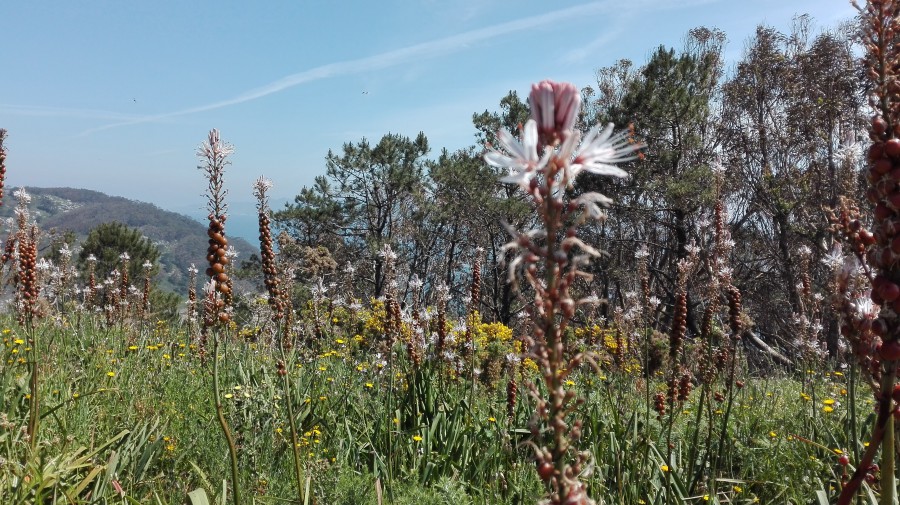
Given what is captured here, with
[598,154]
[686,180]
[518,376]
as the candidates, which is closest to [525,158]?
[598,154]

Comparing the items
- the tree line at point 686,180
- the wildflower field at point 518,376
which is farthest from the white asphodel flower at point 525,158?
the tree line at point 686,180

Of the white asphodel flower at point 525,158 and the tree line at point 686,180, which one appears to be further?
the tree line at point 686,180

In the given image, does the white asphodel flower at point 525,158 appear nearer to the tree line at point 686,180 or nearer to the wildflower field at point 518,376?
the wildflower field at point 518,376

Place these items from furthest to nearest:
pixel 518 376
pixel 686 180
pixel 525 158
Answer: pixel 686 180
pixel 518 376
pixel 525 158

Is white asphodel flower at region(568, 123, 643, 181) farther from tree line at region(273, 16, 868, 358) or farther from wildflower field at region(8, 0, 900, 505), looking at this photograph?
tree line at region(273, 16, 868, 358)

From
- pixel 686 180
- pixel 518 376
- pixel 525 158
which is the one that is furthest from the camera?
pixel 686 180

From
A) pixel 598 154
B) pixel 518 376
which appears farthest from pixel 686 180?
pixel 598 154

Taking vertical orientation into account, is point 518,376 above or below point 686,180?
below

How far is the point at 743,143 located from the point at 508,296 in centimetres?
1027

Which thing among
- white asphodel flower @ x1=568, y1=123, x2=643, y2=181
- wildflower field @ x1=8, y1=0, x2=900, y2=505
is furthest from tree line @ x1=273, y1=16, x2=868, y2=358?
white asphodel flower @ x1=568, y1=123, x2=643, y2=181

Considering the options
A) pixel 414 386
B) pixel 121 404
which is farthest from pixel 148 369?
pixel 414 386

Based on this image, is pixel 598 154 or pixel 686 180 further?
pixel 686 180

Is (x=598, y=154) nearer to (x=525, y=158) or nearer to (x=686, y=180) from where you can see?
(x=525, y=158)

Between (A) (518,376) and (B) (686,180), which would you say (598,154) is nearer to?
(A) (518,376)
